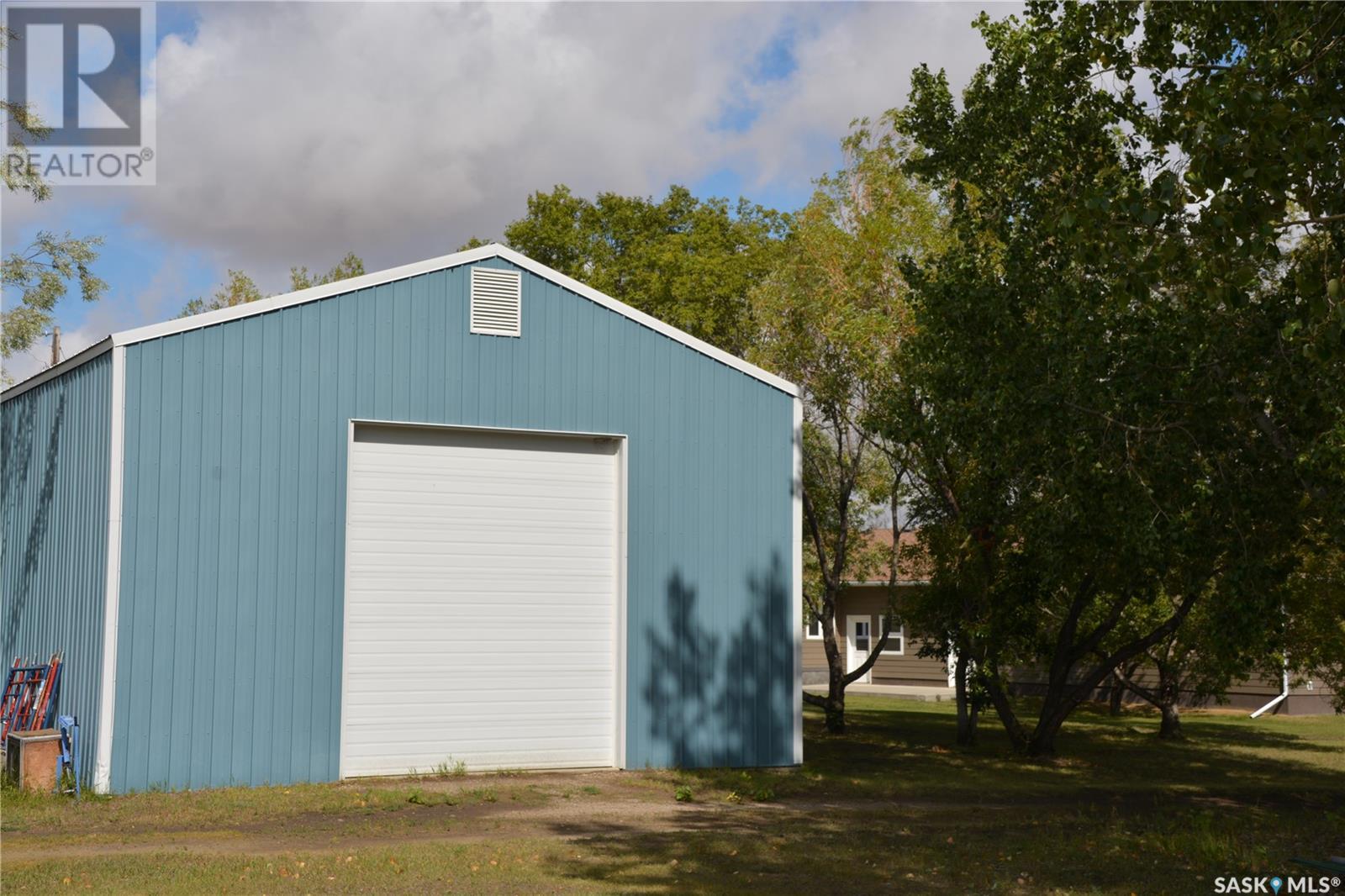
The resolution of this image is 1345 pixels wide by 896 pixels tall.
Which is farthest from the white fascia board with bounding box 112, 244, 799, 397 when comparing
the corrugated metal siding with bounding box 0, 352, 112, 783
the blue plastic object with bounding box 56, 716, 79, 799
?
the blue plastic object with bounding box 56, 716, 79, 799

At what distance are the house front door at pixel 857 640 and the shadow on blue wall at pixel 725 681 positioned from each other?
81.9 feet

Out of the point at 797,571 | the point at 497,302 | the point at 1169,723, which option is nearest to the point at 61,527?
the point at 497,302

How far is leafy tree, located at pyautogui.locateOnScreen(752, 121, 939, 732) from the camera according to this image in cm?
2088

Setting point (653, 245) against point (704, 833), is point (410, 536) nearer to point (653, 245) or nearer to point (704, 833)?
point (704, 833)

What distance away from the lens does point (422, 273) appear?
50.4 feet

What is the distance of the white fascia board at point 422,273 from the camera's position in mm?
13922

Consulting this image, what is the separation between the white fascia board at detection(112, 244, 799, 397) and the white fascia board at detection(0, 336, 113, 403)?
1.60ft

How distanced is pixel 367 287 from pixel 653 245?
2590 centimetres

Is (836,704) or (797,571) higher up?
(797,571)

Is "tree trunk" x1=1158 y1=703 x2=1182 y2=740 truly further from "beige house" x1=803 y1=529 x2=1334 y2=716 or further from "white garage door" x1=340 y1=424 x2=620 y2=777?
"white garage door" x1=340 y1=424 x2=620 y2=777

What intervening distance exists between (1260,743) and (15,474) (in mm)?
20024

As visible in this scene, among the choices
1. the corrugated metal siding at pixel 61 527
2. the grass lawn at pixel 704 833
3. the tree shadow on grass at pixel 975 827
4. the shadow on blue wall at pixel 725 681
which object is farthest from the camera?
the shadow on blue wall at pixel 725 681

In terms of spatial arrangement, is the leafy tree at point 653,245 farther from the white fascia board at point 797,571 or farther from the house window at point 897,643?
the white fascia board at point 797,571

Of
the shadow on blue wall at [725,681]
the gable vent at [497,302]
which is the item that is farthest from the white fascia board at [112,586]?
the shadow on blue wall at [725,681]
